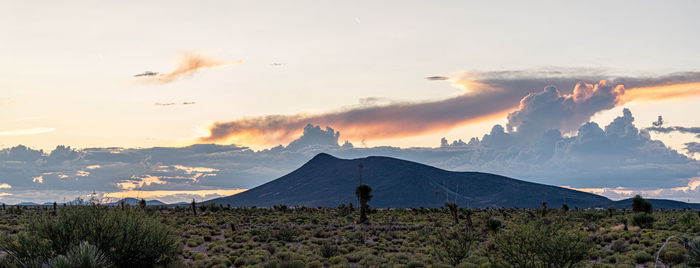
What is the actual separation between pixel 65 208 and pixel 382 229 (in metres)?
36.0

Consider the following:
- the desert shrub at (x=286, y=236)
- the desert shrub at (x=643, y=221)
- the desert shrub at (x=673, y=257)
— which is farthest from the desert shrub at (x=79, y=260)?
the desert shrub at (x=643, y=221)

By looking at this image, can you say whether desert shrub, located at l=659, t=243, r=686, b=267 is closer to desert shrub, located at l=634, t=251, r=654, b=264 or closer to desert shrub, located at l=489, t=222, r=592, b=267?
desert shrub, located at l=634, t=251, r=654, b=264

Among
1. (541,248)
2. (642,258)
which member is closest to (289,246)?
(541,248)

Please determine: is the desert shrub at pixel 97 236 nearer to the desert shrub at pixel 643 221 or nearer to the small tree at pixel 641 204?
the desert shrub at pixel 643 221

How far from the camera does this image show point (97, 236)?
2205cm

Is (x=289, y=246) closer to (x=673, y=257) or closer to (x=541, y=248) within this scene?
(x=541, y=248)

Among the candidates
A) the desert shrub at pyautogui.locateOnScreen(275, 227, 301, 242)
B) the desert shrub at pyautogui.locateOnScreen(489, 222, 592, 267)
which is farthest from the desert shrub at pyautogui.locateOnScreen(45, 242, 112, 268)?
the desert shrub at pyautogui.locateOnScreen(275, 227, 301, 242)

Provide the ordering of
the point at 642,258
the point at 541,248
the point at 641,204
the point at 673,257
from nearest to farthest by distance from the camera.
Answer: the point at 541,248 < the point at 673,257 < the point at 642,258 < the point at 641,204

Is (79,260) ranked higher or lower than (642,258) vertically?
higher

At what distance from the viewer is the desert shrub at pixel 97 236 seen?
70.5 ft

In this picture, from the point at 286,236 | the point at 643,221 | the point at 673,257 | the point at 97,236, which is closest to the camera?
the point at 97,236

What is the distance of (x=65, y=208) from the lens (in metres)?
22.9

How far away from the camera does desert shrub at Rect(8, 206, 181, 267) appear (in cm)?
2150

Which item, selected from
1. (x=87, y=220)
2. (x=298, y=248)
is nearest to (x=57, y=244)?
(x=87, y=220)
